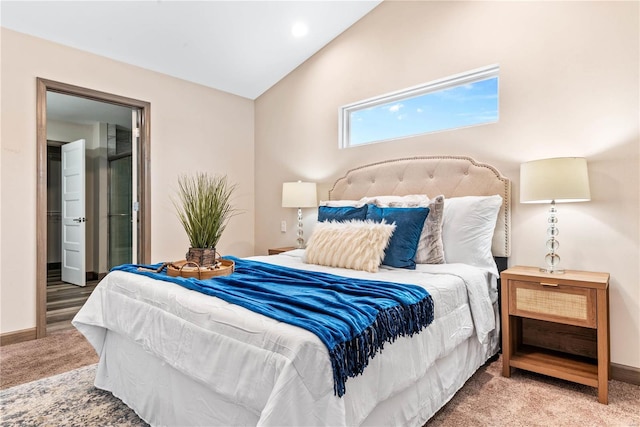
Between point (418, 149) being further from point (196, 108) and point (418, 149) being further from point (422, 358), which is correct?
point (196, 108)

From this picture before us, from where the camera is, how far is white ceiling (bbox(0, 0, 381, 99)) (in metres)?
2.92

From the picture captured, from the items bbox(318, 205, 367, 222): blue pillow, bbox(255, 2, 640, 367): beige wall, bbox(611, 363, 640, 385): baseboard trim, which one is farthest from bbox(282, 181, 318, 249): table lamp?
bbox(611, 363, 640, 385): baseboard trim

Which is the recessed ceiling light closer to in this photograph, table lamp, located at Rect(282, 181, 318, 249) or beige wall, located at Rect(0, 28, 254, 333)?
beige wall, located at Rect(0, 28, 254, 333)

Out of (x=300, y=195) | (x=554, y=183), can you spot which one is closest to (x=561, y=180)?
(x=554, y=183)

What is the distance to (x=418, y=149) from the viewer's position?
3158 millimetres

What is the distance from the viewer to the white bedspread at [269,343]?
1104mm

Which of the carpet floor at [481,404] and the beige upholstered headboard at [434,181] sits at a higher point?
the beige upholstered headboard at [434,181]

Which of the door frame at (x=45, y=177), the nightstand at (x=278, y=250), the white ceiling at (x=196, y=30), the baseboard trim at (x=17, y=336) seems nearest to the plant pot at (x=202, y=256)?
the nightstand at (x=278, y=250)

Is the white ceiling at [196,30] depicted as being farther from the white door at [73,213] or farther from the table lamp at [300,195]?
the white door at [73,213]

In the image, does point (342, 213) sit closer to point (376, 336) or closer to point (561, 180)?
point (561, 180)

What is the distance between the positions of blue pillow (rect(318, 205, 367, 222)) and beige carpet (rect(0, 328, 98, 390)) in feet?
6.40

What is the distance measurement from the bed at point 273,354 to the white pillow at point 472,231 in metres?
0.03

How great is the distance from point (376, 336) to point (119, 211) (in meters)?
4.97

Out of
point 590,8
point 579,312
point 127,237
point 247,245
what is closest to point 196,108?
point 247,245
